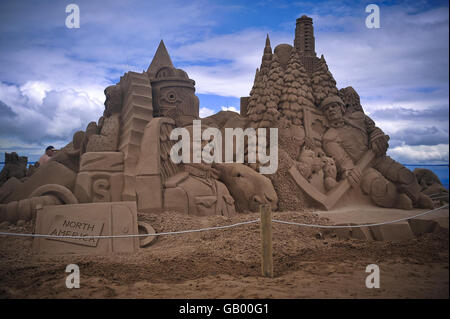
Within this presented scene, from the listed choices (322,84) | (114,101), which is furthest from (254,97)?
(114,101)

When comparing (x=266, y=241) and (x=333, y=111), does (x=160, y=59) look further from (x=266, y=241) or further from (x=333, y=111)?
(x=266, y=241)

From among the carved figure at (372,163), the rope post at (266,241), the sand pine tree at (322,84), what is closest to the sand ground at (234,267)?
the rope post at (266,241)

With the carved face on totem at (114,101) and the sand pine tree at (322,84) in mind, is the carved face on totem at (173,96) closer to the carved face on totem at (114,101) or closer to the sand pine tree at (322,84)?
the carved face on totem at (114,101)

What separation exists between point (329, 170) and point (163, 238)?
12.9 feet

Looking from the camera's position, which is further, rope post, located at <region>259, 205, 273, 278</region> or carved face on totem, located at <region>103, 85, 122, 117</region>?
carved face on totem, located at <region>103, 85, 122, 117</region>

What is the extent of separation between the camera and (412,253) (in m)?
4.15

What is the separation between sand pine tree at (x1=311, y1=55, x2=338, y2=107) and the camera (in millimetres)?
7945

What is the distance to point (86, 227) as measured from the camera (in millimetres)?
4625

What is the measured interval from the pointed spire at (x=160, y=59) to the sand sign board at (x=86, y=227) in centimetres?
398

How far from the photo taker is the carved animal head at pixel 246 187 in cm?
644

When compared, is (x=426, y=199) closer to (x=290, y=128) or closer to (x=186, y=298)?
(x=290, y=128)

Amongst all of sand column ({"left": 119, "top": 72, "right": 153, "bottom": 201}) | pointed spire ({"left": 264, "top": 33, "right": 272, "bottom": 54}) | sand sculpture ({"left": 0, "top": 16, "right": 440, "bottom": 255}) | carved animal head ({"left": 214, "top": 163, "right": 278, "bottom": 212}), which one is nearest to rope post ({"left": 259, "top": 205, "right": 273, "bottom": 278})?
sand sculpture ({"left": 0, "top": 16, "right": 440, "bottom": 255})

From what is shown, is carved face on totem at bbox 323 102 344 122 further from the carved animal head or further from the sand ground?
the sand ground

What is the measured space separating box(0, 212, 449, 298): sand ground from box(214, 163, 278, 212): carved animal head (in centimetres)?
103
